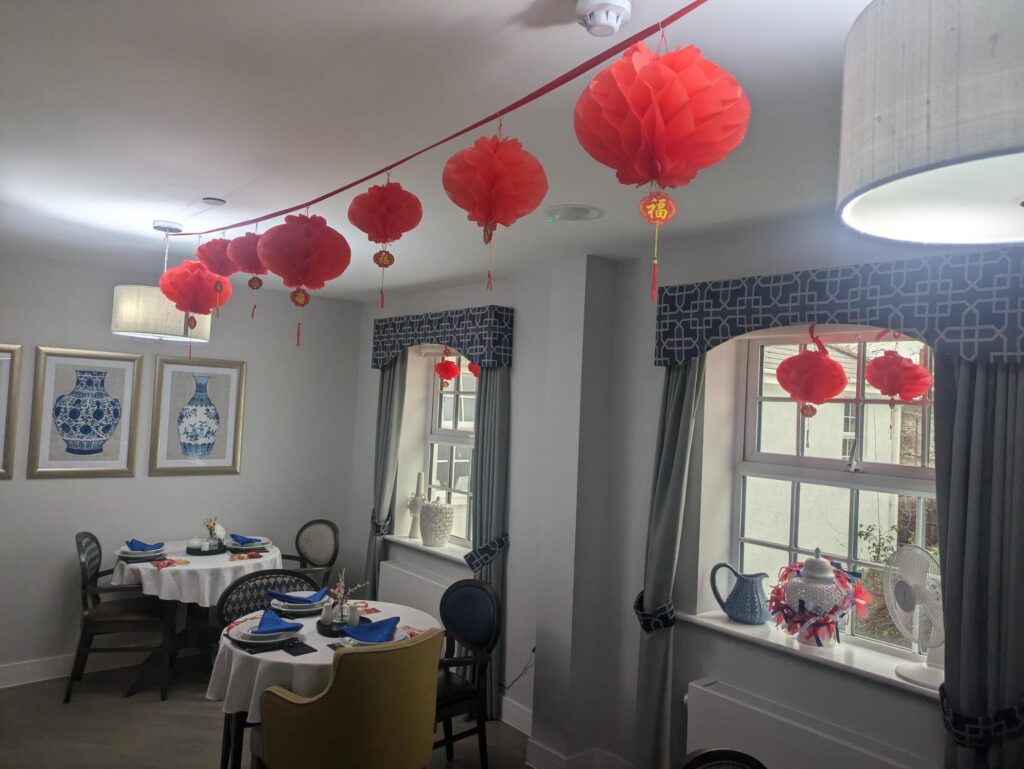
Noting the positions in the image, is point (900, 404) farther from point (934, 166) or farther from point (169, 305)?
point (169, 305)

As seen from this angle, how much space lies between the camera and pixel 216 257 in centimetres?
274

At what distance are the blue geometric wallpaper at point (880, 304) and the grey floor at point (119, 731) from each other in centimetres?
232

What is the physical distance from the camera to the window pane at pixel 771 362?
3.35 metres

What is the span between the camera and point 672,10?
1.47 metres

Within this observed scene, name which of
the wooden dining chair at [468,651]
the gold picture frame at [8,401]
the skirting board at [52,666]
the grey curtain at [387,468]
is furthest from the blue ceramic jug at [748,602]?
the gold picture frame at [8,401]

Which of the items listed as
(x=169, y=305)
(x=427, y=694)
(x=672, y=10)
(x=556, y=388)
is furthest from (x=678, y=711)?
(x=169, y=305)

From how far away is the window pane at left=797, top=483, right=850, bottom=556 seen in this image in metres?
3.04

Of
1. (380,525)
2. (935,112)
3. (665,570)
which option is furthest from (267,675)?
(935,112)

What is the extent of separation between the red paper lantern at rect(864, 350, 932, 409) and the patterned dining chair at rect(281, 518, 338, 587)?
4.03 meters

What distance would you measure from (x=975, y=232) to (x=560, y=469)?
3011 millimetres

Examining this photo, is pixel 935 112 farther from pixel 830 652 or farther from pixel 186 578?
pixel 186 578

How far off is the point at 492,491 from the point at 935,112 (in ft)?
12.7

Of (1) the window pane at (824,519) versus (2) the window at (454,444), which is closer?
(1) the window pane at (824,519)

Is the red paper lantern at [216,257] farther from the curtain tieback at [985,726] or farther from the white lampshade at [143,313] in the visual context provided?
the curtain tieback at [985,726]
